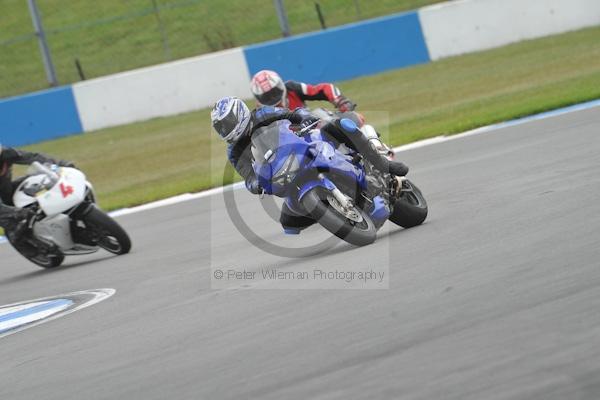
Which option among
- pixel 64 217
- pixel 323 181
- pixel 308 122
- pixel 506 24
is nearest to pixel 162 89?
pixel 506 24

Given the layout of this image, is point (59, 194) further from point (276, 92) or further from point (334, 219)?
point (334, 219)

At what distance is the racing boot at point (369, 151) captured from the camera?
855 centimetres

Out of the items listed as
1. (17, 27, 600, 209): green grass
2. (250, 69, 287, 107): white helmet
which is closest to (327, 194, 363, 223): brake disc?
(250, 69, 287, 107): white helmet

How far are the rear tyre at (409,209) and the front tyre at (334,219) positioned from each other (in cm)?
54

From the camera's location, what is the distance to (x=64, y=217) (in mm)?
10859

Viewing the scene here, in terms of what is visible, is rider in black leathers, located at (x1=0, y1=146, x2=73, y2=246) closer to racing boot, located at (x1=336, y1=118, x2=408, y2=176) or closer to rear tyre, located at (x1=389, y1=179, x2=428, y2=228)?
racing boot, located at (x1=336, y1=118, x2=408, y2=176)

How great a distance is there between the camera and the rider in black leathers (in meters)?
10.9

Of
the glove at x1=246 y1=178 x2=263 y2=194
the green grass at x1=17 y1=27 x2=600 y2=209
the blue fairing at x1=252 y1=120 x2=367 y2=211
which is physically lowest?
the green grass at x1=17 y1=27 x2=600 y2=209

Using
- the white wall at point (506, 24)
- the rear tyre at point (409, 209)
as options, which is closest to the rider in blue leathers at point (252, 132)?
the rear tyre at point (409, 209)

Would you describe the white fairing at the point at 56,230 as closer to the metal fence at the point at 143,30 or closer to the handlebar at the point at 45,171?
the handlebar at the point at 45,171

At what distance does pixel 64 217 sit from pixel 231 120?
3.13m

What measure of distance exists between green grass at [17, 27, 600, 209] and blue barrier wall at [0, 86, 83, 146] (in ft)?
1.57

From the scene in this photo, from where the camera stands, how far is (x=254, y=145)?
8.41 metres

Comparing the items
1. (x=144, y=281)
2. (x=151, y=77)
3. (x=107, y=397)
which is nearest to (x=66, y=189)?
(x=144, y=281)
